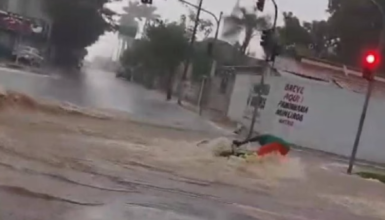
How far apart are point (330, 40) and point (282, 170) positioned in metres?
49.5

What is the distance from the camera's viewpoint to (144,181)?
13.6 m

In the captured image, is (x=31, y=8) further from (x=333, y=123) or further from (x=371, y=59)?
(x=371, y=59)

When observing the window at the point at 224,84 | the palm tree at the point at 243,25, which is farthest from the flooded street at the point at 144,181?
the palm tree at the point at 243,25

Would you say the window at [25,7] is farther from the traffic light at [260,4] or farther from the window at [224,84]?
the traffic light at [260,4]

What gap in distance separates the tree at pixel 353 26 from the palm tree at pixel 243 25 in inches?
553

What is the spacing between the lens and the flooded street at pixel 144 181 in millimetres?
10195

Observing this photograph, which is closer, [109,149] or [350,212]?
[350,212]

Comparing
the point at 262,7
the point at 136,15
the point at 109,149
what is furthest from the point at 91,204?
the point at 136,15

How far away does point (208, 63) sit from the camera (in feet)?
230

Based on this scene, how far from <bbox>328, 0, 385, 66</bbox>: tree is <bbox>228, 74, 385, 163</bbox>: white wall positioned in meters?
22.4

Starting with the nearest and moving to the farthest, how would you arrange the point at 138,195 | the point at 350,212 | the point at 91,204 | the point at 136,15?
the point at 91,204 → the point at 138,195 → the point at 350,212 → the point at 136,15

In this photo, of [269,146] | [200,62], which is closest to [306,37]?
[200,62]

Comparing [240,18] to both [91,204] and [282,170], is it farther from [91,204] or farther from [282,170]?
[91,204]

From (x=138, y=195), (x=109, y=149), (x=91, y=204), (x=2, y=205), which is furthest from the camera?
(x=109, y=149)
